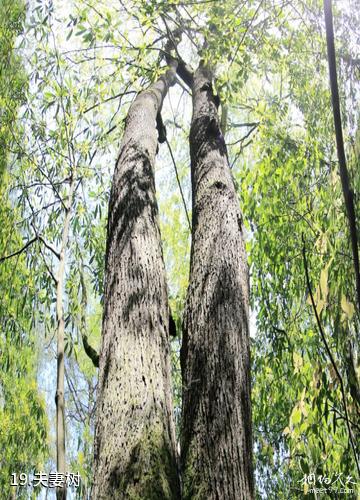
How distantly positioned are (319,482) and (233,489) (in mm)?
1440

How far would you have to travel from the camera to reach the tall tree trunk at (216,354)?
3.80 ft

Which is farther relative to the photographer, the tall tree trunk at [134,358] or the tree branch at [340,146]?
the tall tree trunk at [134,358]

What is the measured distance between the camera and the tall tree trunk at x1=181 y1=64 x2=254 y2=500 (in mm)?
1157

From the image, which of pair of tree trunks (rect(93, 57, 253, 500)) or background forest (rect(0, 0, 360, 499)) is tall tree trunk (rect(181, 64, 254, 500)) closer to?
pair of tree trunks (rect(93, 57, 253, 500))

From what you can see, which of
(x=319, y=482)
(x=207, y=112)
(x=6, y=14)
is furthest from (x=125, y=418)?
(x=6, y=14)

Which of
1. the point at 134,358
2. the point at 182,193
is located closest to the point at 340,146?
the point at 134,358

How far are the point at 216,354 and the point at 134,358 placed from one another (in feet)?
0.66

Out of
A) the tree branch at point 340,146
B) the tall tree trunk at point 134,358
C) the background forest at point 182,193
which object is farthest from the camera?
the background forest at point 182,193

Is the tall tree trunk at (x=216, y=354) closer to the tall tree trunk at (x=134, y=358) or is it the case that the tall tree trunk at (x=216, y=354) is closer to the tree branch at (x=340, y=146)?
the tall tree trunk at (x=134, y=358)

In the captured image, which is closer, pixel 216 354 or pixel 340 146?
pixel 340 146

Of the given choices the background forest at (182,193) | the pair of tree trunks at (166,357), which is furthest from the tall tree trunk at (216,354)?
the background forest at (182,193)

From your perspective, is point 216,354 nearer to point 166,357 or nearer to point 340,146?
point 166,357

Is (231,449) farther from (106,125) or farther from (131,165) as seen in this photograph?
(106,125)

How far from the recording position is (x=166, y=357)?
132 centimetres
